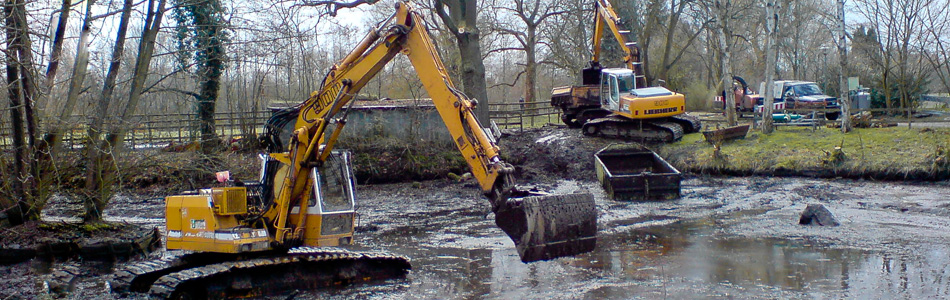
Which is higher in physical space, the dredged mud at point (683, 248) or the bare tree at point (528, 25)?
the bare tree at point (528, 25)

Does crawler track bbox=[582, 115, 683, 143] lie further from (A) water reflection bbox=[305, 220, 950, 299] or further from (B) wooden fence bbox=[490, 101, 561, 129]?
(A) water reflection bbox=[305, 220, 950, 299]

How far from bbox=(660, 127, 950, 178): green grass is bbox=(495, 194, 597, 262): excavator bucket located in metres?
13.8

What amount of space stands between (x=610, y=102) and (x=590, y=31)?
580 inches

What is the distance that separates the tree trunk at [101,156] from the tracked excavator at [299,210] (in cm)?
383

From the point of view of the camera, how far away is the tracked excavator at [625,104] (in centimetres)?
2302

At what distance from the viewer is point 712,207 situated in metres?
15.9

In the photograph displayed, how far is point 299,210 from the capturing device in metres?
9.30

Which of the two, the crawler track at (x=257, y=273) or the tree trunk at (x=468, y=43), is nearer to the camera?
the crawler track at (x=257, y=273)

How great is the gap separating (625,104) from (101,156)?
15100 millimetres

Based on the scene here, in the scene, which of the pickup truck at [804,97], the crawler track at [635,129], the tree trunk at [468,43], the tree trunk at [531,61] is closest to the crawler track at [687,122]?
the crawler track at [635,129]

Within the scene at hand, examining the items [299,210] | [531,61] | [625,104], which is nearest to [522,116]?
[625,104]

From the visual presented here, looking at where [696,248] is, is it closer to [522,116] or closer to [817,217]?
[817,217]

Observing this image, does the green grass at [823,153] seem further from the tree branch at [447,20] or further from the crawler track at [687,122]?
the tree branch at [447,20]

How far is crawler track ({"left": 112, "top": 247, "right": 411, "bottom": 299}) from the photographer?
8812 millimetres
